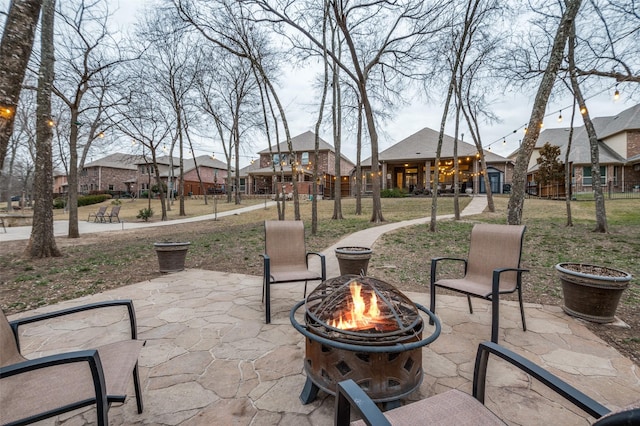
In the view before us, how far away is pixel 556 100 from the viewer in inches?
391

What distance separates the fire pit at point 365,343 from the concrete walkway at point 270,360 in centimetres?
34

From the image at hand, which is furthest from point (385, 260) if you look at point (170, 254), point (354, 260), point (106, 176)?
point (106, 176)

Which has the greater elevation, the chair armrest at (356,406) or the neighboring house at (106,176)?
the neighboring house at (106,176)

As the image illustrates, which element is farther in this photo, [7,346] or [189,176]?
[189,176]

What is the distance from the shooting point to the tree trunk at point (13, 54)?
2.72m

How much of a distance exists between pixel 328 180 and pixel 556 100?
85.0 feet

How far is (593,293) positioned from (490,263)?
121 cm

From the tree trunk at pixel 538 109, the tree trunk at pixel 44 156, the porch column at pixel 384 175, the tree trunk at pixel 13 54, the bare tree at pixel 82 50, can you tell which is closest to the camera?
the tree trunk at pixel 13 54

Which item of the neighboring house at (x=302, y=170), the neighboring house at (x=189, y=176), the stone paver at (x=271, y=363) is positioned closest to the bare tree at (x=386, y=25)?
the stone paver at (x=271, y=363)

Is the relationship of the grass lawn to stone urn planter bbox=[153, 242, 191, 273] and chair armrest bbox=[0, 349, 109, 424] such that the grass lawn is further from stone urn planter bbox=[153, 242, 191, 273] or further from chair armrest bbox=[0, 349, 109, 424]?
chair armrest bbox=[0, 349, 109, 424]

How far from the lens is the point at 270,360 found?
266 cm

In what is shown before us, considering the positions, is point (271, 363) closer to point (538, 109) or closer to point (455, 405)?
point (455, 405)

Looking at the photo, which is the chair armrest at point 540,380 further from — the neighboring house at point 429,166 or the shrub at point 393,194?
the neighboring house at point 429,166

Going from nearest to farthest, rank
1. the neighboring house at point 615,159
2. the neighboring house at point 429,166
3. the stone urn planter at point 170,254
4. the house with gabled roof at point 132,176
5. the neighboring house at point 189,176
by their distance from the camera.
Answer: the stone urn planter at point 170,254, the neighboring house at point 615,159, the neighboring house at point 429,166, the neighboring house at point 189,176, the house with gabled roof at point 132,176
